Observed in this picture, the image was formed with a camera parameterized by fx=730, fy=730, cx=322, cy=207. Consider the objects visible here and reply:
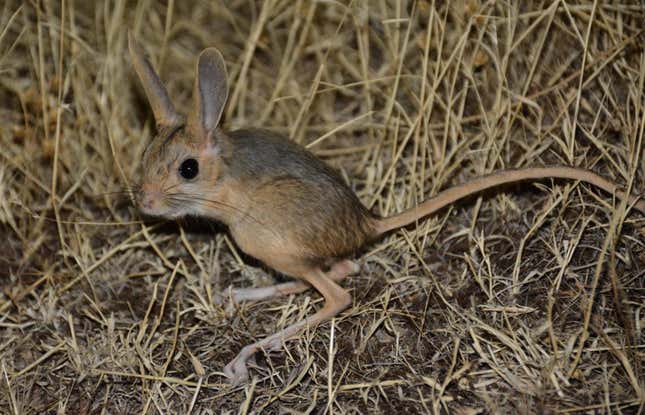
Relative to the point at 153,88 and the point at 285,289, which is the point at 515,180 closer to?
the point at 285,289

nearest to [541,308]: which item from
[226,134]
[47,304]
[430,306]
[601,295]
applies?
[601,295]

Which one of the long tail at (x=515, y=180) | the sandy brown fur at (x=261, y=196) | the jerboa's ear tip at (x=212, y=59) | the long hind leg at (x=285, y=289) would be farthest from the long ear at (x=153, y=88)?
the long tail at (x=515, y=180)

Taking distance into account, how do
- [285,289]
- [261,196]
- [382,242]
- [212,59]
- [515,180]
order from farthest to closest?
[382,242], [285,289], [261,196], [515,180], [212,59]

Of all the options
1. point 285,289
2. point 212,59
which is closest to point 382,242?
point 285,289

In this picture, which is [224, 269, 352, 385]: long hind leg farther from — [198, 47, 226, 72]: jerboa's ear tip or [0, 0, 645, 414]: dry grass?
[198, 47, 226, 72]: jerboa's ear tip

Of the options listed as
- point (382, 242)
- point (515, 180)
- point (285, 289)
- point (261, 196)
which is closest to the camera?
point (515, 180)

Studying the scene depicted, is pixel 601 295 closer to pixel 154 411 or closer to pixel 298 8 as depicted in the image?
pixel 154 411
